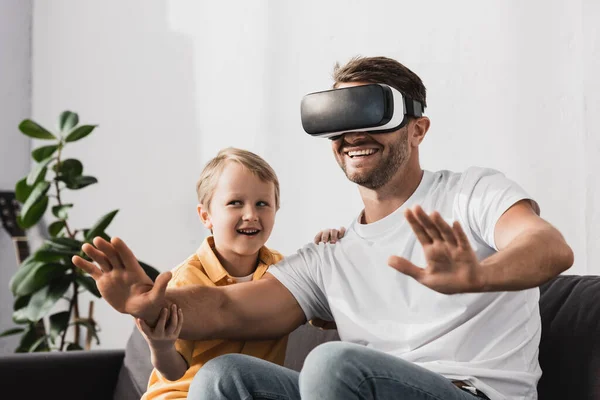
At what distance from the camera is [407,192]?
1.80m

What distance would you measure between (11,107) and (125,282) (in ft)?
9.47

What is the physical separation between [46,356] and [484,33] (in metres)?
1.48

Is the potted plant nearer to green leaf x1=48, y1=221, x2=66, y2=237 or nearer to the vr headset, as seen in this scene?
green leaf x1=48, y1=221, x2=66, y2=237

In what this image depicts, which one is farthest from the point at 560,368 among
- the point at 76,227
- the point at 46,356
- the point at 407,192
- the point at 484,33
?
the point at 76,227

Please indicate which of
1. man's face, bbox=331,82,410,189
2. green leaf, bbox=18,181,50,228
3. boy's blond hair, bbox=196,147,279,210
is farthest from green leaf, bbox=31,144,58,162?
man's face, bbox=331,82,410,189

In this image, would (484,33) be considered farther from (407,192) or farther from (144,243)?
(144,243)

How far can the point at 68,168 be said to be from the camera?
3197 millimetres

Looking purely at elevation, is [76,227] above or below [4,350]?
above

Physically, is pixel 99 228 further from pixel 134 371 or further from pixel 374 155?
pixel 374 155

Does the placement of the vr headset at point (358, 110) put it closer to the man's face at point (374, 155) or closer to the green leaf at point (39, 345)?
the man's face at point (374, 155)

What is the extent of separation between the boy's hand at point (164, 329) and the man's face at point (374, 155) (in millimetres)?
494

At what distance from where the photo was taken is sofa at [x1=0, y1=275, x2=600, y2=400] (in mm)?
1604

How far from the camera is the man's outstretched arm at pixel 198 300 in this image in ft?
4.85

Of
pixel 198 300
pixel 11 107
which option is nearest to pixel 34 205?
pixel 11 107
